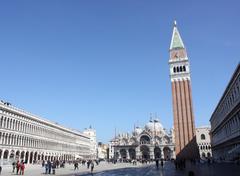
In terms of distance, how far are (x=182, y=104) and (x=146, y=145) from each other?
44.9 m

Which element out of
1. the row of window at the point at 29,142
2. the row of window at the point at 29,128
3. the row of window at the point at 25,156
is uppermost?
the row of window at the point at 29,128

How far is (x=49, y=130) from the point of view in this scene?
82.3m

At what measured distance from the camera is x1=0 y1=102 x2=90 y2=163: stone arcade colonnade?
57344 millimetres

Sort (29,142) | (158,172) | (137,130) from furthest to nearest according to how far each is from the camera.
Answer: (137,130) → (29,142) → (158,172)

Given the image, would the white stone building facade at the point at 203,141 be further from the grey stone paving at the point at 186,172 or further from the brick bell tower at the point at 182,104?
Result: the grey stone paving at the point at 186,172

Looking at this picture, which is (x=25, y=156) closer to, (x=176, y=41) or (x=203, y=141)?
(x=176, y=41)

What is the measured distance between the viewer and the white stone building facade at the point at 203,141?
101 m

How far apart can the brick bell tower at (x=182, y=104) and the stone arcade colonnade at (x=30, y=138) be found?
36.7 metres

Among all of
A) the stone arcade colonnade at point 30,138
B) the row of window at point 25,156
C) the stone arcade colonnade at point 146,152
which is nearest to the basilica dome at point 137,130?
the stone arcade colonnade at point 146,152

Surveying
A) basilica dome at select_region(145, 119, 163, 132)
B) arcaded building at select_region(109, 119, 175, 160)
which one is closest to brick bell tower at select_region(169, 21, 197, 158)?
arcaded building at select_region(109, 119, 175, 160)

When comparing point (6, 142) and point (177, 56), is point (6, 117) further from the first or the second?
point (177, 56)

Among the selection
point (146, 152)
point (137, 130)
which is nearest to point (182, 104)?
point (146, 152)

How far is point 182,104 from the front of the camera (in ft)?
250

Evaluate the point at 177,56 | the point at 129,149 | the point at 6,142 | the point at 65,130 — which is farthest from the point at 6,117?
the point at 129,149
